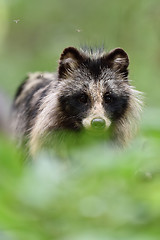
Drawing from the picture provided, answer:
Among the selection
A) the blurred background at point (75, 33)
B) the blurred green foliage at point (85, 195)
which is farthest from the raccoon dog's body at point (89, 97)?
the blurred green foliage at point (85, 195)

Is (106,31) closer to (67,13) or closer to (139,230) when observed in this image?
(67,13)

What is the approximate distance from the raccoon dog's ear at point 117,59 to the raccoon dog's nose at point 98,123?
0.84 m

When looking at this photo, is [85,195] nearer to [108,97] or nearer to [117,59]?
[108,97]

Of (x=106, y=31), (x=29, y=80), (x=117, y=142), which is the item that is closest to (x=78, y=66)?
(x=117, y=142)

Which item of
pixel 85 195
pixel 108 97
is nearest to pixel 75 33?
pixel 108 97

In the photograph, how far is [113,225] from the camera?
1193 millimetres

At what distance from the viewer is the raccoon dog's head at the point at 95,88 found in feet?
17.6

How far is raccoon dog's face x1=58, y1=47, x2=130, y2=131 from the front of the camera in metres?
5.37

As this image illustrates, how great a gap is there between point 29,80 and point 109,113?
2621mm

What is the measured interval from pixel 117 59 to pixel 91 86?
0.43m

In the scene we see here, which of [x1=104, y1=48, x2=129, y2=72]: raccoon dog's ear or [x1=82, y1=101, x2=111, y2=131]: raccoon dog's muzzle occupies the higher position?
[x1=104, y1=48, x2=129, y2=72]: raccoon dog's ear

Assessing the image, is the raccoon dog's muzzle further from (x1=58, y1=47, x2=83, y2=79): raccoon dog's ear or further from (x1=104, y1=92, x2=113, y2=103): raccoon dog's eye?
Answer: (x1=58, y1=47, x2=83, y2=79): raccoon dog's ear

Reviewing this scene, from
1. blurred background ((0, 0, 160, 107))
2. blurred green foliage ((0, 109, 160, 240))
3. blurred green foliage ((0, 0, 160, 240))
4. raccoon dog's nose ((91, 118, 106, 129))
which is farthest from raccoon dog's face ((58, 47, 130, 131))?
blurred green foliage ((0, 109, 160, 240))

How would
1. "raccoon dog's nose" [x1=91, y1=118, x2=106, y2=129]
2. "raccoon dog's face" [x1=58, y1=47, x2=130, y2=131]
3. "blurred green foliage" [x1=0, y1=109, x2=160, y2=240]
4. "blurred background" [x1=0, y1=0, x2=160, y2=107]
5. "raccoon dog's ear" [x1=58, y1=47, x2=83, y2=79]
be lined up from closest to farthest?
"blurred green foliage" [x1=0, y1=109, x2=160, y2=240] < "raccoon dog's nose" [x1=91, y1=118, x2=106, y2=129] < "raccoon dog's face" [x1=58, y1=47, x2=130, y2=131] < "raccoon dog's ear" [x1=58, y1=47, x2=83, y2=79] < "blurred background" [x1=0, y1=0, x2=160, y2=107]
